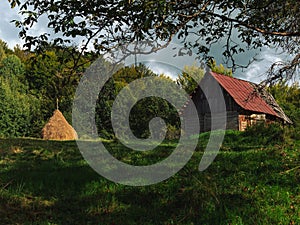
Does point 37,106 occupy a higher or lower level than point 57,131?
higher

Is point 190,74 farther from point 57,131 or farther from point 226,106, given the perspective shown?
point 226,106

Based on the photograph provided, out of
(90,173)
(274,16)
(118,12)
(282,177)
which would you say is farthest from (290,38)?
(90,173)

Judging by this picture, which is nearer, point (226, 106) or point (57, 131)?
point (57, 131)

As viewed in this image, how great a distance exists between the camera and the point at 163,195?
253 inches

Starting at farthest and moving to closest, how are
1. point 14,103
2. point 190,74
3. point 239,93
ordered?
point 14,103 → point 239,93 → point 190,74

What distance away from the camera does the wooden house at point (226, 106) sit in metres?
24.9

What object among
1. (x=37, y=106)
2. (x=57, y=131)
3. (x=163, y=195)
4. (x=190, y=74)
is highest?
(x=37, y=106)

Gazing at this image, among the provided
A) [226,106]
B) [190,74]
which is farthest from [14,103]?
[190,74]

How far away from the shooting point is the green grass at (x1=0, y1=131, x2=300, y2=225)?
17.9ft

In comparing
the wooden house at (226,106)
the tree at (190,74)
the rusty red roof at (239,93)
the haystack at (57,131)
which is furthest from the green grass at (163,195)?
the rusty red roof at (239,93)

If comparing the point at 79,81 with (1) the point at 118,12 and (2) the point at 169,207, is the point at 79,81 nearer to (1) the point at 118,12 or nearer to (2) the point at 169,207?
(1) the point at 118,12

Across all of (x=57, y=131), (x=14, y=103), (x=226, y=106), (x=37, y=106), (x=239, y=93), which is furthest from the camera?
(x=37, y=106)

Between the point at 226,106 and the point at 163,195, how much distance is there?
2002 centimetres

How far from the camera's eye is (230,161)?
9008 millimetres
